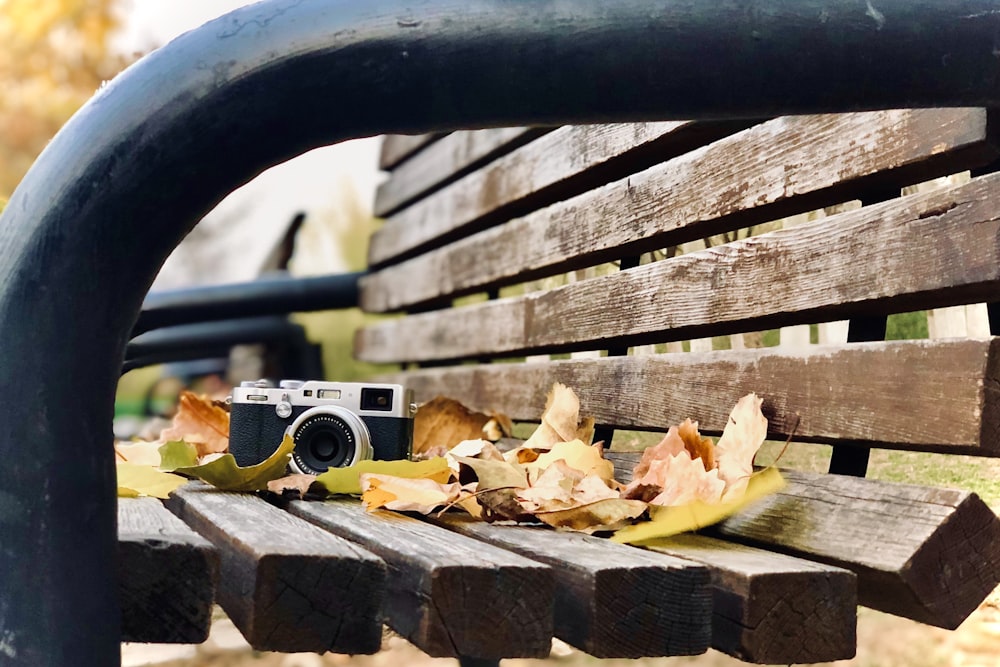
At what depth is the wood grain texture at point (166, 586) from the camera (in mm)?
739

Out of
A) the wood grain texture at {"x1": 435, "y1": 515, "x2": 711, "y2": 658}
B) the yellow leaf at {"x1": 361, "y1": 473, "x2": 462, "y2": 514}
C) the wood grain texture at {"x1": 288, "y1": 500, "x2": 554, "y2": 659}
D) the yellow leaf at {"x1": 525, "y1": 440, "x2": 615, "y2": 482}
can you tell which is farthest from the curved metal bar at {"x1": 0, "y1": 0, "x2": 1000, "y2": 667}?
the yellow leaf at {"x1": 525, "y1": 440, "x2": 615, "y2": 482}

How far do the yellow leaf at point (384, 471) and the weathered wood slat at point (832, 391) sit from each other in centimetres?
37

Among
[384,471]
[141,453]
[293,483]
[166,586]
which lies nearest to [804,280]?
[384,471]

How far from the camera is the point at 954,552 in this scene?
0.85m

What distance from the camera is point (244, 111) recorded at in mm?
686

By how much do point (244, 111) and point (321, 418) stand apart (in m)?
0.75

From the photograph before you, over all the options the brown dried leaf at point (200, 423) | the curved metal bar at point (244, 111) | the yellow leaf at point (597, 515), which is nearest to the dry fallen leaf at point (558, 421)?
the yellow leaf at point (597, 515)

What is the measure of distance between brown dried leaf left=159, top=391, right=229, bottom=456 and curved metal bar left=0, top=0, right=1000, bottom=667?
1.22m

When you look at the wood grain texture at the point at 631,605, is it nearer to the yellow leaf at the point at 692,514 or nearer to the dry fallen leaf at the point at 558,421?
the yellow leaf at the point at 692,514

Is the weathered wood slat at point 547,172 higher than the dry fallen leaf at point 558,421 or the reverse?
higher

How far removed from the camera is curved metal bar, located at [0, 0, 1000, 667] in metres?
0.64

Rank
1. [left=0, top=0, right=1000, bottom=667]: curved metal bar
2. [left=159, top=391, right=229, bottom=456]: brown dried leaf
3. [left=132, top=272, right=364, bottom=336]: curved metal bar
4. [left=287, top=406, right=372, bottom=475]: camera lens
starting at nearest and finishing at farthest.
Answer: [left=0, top=0, right=1000, bottom=667]: curved metal bar → [left=287, top=406, right=372, bottom=475]: camera lens → [left=159, top=391, right=229, bottom=456]: brown dried leaf → [left=132, top=272, right=364, bottom=336]: curved metal bar

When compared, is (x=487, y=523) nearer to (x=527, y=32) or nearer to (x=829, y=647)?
(x=829, y=647)

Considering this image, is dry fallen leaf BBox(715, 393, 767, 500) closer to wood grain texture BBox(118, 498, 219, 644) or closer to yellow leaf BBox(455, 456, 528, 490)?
yellow leaf BBox(455, 456, 528, 490)
